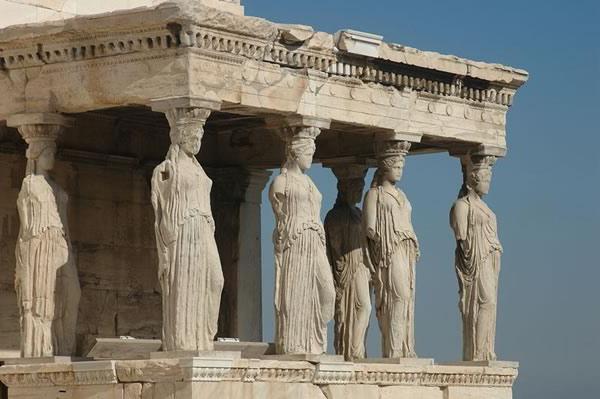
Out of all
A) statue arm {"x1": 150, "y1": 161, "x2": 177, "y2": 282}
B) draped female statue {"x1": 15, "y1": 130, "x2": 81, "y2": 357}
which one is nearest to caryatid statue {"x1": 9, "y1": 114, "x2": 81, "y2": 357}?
draped female statue {"x1": 15, "y1": 130, "x2": 81, "y2": 357}

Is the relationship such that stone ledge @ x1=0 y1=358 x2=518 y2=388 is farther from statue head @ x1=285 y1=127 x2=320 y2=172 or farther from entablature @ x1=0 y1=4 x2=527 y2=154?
entablature @ x1=0 y1=4 x2=527 y2=154

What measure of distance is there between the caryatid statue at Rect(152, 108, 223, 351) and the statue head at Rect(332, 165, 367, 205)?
431cm

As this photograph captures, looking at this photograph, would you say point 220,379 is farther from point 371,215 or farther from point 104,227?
point 104,227

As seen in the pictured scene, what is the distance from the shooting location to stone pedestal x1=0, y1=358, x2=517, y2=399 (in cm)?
2300

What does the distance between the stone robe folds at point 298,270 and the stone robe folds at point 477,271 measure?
299cm

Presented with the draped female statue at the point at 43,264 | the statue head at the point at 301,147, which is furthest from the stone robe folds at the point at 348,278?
the draped female statue at the point at 43,264

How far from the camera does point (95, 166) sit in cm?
2741

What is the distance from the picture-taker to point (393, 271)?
26.0m

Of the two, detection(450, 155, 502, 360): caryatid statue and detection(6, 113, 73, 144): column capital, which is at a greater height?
detection(6, 113, 73, 144): column capital

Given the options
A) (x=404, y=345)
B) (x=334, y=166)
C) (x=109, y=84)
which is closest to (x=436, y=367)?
(x=404, y=345)

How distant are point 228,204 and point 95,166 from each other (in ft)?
6.16

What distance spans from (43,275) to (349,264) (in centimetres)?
413

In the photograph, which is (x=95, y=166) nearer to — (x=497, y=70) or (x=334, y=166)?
(x=334, y=166)

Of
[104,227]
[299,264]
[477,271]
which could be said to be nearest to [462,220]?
[477,271]
